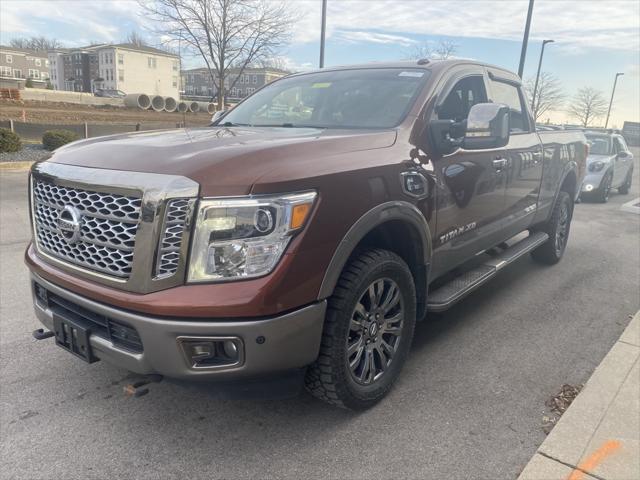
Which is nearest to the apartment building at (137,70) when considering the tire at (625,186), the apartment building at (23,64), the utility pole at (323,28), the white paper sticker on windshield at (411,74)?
the apartment building at (23,64)

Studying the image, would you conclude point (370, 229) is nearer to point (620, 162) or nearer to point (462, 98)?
point (462, 98)

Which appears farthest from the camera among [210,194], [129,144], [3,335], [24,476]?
[3,335]

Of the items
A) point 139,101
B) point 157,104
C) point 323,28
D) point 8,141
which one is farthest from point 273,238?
point 157,104

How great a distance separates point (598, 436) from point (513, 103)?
3168mm

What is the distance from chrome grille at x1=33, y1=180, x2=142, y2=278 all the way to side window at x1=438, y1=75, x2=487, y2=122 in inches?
83.5

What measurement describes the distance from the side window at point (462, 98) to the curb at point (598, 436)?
77.0 inches

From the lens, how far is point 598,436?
2.74 m

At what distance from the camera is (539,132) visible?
17.2 feet

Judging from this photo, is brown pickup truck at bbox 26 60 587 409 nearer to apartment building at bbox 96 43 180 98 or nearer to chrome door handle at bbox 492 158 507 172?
chrome door handle at bbox 492 158 507 172

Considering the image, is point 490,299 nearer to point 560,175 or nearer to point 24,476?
point 560,175

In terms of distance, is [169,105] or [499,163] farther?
[169,105]

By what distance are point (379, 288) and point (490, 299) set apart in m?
2.48

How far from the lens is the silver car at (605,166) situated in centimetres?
1232

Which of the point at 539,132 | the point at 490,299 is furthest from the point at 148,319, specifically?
the point at 539,132
